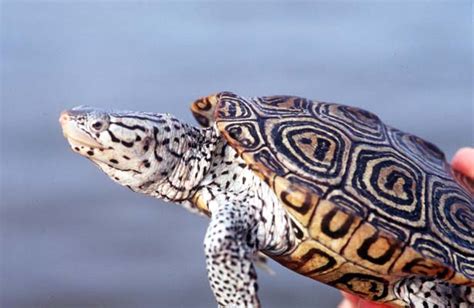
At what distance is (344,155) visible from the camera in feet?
4.79

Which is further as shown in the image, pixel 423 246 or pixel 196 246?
pixel 196 246

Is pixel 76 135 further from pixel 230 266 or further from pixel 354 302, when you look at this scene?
pixel 354 302

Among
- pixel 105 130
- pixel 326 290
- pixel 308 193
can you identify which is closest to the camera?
pixel 308 193

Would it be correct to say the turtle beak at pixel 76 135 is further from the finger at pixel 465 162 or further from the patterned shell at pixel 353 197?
the finger at pixel 465 162

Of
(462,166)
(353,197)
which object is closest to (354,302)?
(462,166)

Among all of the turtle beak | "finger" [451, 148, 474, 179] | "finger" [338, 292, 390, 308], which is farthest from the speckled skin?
"finger" [451, 148, 474, 179]

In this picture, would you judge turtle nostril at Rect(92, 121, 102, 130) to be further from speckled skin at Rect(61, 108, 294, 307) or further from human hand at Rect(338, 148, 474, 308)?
human hand at Rect(338, 148, 474, 308)

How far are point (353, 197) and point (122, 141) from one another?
58cm

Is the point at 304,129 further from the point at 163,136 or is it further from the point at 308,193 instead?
the point at 163,136

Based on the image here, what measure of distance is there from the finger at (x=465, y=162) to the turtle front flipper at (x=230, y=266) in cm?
98

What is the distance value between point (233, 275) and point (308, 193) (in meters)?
0.25

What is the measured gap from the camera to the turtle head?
150cm

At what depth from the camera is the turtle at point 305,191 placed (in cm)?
137

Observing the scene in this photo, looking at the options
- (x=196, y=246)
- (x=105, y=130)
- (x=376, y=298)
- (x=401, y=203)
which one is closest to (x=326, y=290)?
(x=196, y=246)
